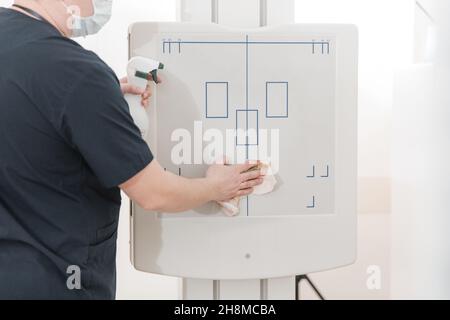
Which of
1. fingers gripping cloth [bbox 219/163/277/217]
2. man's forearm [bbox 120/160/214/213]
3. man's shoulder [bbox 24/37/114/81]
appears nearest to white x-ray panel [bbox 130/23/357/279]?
fingers gripping cloth [bbox 219/163/277/217]

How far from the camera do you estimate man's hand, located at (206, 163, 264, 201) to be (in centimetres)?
100

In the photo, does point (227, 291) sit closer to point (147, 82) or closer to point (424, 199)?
point (147, 82)

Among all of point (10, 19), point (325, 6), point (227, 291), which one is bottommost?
point (227, 291)

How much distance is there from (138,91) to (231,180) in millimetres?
251

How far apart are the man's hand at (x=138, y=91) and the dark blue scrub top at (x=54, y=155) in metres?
0.16

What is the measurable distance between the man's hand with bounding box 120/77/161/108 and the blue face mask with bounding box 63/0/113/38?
0.12 m

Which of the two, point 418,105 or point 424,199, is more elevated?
point 418,105

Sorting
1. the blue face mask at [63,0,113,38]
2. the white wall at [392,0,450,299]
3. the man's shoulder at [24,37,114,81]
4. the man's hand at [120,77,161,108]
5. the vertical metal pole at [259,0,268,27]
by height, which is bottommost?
the white wall at [392,0,450,299]

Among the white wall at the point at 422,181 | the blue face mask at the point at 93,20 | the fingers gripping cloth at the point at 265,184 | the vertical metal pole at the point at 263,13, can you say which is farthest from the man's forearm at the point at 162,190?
the white wall at the point at 422,181

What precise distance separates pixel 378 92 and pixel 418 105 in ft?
0.49

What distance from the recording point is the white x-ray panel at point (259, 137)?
1.05 meters

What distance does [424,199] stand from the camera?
1.38 meters

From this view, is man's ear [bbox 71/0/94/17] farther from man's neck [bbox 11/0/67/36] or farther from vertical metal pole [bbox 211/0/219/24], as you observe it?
vertical metal pole [bbox 211/0/219/24]
